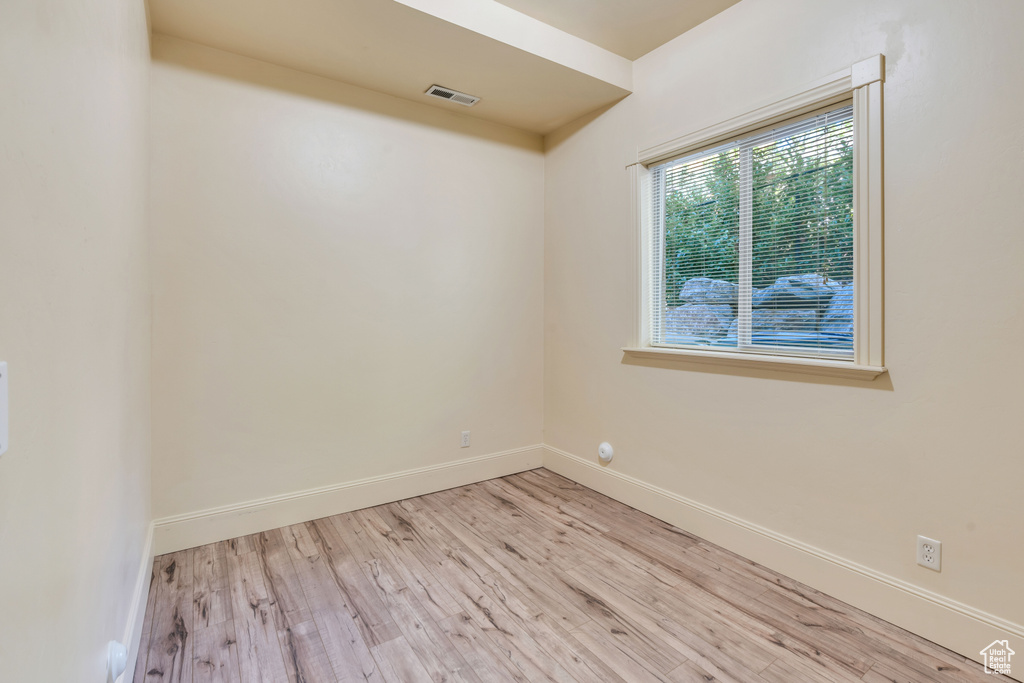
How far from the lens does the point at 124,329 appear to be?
163 centimetres

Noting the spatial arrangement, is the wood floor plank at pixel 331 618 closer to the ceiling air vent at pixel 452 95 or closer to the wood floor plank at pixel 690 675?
the wood floor plank at pixel 690 675

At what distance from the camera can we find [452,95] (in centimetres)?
308

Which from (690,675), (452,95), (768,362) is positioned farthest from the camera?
(452,95)

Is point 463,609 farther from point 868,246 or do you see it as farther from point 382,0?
point 382,0

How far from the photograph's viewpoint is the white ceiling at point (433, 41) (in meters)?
2.26

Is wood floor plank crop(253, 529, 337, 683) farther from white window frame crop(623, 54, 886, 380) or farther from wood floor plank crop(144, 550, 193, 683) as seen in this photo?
white window frame crop(623, 54, 886, 380)

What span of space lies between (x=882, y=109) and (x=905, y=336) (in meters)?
0.89

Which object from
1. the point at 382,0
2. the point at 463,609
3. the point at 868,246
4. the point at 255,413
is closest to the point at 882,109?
the point at 868,246

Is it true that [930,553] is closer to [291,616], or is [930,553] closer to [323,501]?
[291,616]

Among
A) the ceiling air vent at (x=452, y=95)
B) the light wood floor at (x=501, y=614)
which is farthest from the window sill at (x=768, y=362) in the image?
the ceiling air vent at (x=452, y=95)

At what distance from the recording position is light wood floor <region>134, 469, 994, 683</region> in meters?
1.68

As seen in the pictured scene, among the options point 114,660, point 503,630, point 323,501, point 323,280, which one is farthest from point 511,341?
point 114,660

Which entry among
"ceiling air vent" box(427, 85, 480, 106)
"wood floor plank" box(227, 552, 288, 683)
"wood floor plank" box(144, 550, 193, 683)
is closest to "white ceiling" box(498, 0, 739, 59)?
"ceiling air vent" box(427, 85, 480, 106)

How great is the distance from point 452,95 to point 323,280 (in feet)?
4.59
